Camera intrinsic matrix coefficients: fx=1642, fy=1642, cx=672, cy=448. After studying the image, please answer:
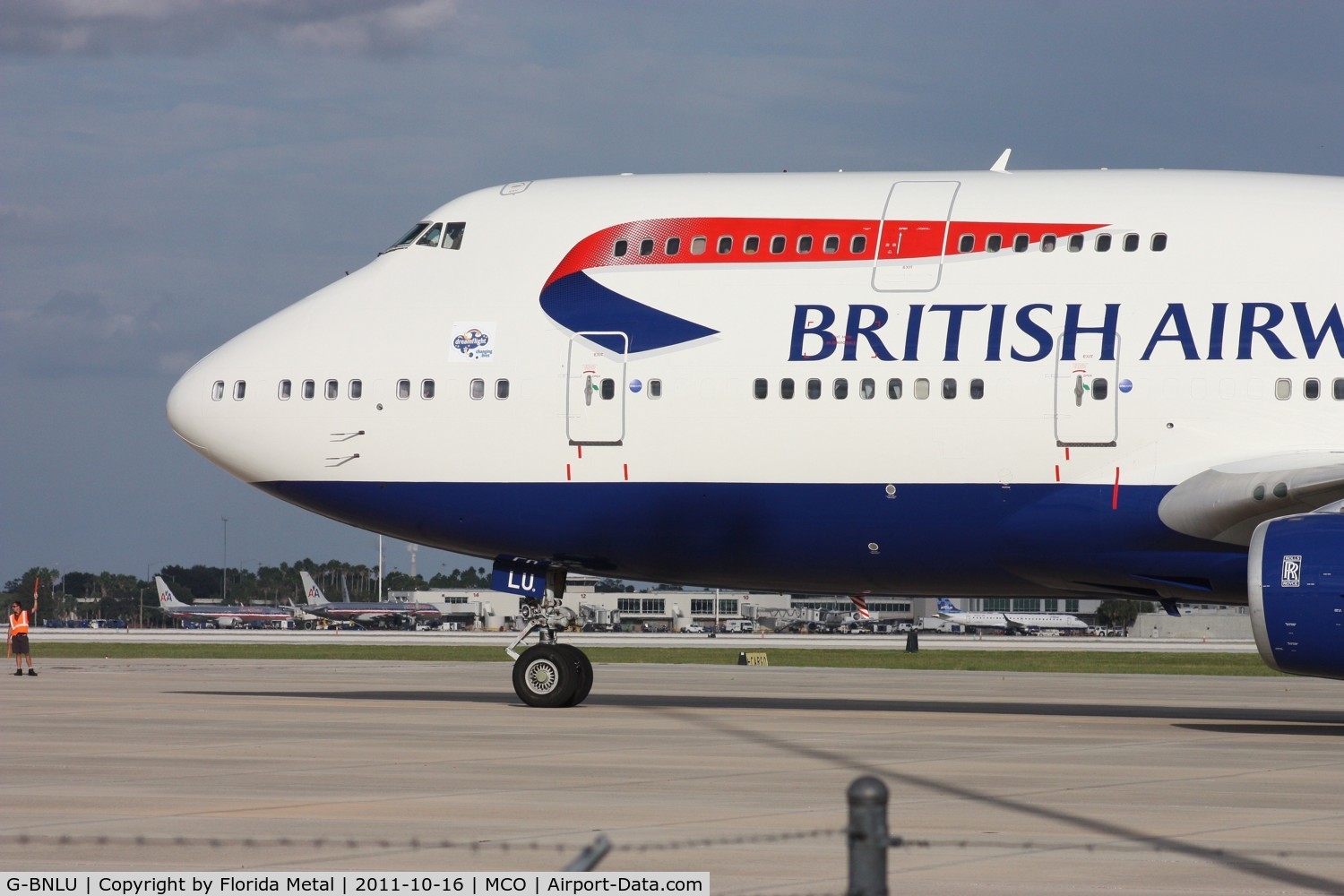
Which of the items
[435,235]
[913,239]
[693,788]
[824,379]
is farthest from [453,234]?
[693,788]

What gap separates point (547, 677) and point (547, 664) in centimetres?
18

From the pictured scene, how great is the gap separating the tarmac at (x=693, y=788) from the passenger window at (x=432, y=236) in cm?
619

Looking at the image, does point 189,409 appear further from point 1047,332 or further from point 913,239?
point 1047,332

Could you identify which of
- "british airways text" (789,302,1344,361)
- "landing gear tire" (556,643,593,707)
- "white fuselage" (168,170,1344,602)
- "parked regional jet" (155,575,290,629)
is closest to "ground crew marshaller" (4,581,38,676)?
"white fuselage" (168,170,1344,602)

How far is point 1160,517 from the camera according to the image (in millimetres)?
18422

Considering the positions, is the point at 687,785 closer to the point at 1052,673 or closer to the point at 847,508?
the point at 847,508

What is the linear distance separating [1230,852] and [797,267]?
11178 millimetres

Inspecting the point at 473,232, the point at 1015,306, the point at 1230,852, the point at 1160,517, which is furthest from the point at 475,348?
the point at 1230,852

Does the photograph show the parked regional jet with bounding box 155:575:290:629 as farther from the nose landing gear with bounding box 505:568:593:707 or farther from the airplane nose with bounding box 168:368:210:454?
the nose landing gear with bounding box 505:568:593:707

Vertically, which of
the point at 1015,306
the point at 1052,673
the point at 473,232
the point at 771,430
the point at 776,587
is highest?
the point at 473,232

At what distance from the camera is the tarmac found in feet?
30.4

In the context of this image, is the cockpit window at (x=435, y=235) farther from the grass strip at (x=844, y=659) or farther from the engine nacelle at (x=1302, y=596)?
the grass strip at (x=844, y=659)

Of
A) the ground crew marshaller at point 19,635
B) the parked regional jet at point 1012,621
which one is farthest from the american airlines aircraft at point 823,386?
the parked regional jet at point 1012,621

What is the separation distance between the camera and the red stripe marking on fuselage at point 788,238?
1933 cm
